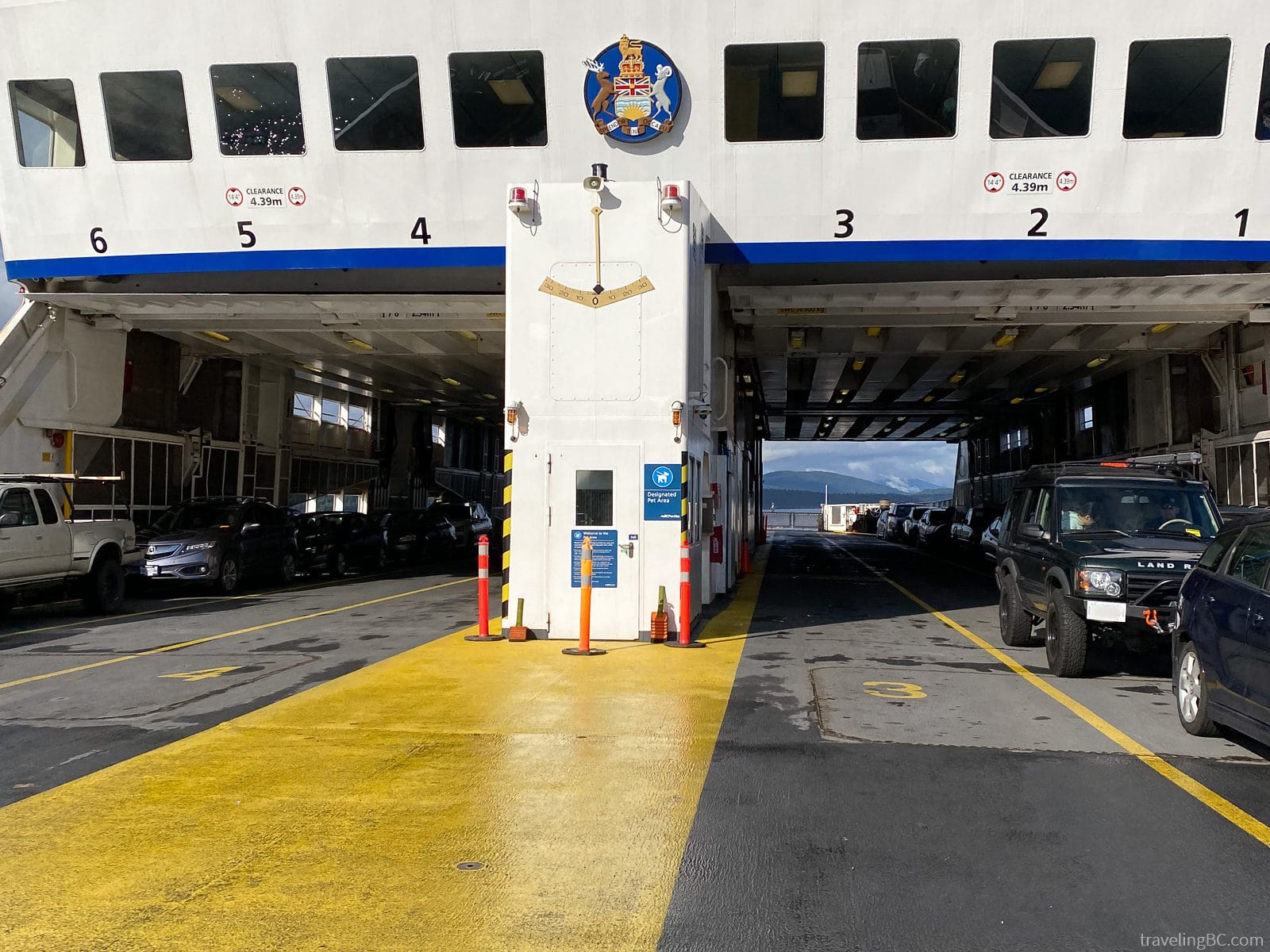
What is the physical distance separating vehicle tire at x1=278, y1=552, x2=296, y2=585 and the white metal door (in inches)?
436

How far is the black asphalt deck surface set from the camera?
146 inches

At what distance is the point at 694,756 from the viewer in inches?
245

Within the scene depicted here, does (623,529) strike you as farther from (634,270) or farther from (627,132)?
(627,132)

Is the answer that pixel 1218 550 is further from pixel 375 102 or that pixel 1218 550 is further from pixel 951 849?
pixel 375 102

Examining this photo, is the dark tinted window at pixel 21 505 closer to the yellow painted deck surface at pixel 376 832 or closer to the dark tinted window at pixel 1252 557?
the yellow painted deck surface at pixel 376 832

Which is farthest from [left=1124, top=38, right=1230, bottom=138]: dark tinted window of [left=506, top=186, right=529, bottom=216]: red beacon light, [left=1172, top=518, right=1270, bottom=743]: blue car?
[left=1172, top=518, right=1270, bottom=743]: blue car

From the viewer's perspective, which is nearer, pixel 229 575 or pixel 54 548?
pixel 54 548

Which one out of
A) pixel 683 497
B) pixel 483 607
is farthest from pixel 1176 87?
pixel 483 607

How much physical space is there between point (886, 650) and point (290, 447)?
20.5 meters

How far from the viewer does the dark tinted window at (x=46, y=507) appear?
43.8 ft

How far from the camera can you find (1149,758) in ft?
20.4

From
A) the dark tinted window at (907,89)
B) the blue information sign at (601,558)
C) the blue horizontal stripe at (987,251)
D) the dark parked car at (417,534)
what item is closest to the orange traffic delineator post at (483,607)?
the blue information sign at (601,558)

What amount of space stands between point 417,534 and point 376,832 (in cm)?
2317

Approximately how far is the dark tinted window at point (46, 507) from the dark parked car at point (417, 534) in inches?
476
